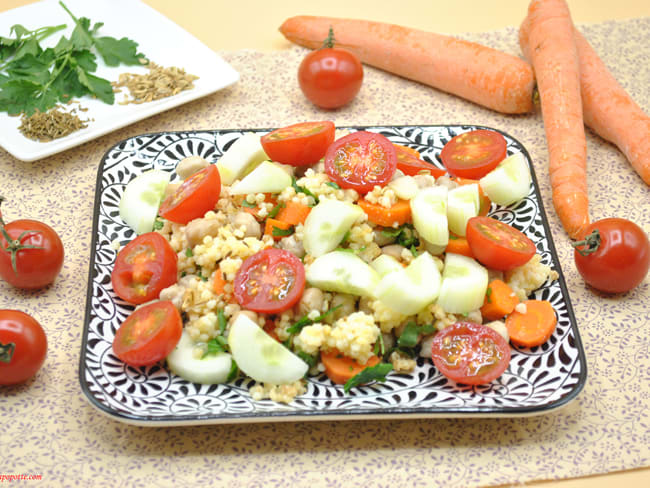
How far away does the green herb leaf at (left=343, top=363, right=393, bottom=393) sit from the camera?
89.7 inches

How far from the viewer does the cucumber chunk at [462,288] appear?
244 cm

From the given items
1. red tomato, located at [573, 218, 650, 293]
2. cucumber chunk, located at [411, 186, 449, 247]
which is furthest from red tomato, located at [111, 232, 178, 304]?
red tomato, located at [573, 218, 650, 293]

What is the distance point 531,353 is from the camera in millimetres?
2445

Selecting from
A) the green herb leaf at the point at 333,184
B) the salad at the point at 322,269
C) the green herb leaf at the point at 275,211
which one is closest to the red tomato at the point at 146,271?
the salad at the point at 322,269

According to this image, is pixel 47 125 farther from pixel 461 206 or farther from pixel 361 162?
pixel 461 206

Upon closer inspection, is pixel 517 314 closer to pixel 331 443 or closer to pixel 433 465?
pixel 433 465

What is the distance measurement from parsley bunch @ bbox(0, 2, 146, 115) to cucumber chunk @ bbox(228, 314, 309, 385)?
76.0 inches

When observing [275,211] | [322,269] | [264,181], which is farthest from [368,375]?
[264,181]

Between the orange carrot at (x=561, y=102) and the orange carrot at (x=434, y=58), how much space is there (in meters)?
0.14

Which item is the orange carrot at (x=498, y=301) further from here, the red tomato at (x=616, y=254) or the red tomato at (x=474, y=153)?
the red tomato at (x=474, y=153)

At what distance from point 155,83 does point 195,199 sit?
1.37 meters

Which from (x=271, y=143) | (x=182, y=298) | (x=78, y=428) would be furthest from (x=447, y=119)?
(x=78, y=428)

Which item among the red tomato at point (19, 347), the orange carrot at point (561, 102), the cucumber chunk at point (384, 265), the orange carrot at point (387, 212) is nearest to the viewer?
the red tomato at point (19, 347)

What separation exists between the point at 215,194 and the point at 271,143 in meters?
0.29
